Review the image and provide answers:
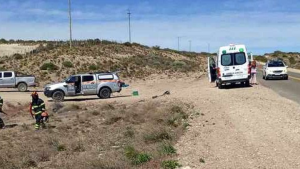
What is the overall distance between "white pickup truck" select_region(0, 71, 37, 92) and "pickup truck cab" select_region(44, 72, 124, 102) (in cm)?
1118

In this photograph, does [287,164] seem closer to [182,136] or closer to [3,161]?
[182,136]

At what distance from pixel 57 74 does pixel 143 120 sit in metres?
39.9

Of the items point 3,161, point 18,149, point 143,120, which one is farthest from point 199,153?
point 143,120

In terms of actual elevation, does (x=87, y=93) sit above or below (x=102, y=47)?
below

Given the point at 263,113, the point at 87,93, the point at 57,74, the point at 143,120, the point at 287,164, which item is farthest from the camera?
the point at 57,74

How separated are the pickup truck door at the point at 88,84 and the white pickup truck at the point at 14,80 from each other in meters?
12.4

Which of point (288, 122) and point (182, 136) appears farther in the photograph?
point (288, 122)

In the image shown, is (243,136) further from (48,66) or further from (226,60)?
(48,66)

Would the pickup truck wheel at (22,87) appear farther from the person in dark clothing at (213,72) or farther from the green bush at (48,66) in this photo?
the person in dark clothing at (213,72)

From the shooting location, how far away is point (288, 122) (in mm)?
14867

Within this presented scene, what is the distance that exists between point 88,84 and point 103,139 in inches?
608

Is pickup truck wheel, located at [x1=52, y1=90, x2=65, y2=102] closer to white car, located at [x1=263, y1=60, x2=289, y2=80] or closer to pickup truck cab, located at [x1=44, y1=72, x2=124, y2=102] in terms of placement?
pickup truck cab, located at [x1=44, y1=72, x2=124, y2=102]

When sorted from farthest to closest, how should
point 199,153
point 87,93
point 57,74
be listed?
point 57,74, point 87,93, point 199,153

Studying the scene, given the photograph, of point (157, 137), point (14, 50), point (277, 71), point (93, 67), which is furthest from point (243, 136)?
point (14, 50)
